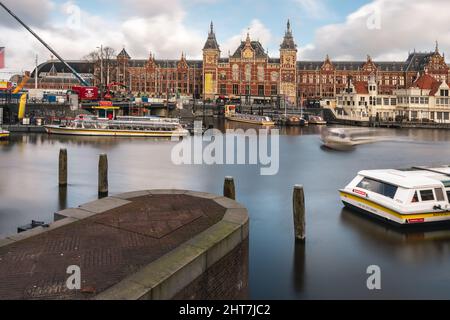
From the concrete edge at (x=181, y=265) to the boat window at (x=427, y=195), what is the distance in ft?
31.6

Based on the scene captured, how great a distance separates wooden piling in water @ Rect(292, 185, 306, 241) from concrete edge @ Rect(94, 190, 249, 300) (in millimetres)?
4819

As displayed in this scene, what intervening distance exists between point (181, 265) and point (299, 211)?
8.54 m

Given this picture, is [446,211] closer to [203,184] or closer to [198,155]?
[203,184]

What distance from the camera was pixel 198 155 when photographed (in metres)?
41.5

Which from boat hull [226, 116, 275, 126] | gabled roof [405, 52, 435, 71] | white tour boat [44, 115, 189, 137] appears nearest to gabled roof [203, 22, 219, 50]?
boat hull [226, 116, 275, 126]

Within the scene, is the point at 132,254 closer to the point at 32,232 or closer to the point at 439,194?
the point at 32,232

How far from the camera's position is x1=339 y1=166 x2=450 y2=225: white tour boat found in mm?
17156

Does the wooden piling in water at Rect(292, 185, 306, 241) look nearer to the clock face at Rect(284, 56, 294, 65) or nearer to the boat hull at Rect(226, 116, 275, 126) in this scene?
the boat hull at Rect(226, 116, 275, 126)

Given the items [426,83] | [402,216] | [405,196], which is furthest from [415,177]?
[426,83]

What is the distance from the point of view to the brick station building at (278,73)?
407ft

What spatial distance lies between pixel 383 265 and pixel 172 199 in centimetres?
749

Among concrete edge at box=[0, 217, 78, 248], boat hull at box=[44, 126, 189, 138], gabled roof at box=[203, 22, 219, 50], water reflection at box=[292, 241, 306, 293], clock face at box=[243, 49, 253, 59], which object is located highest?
gabled roof at box=[203, 22, 219, 50]
